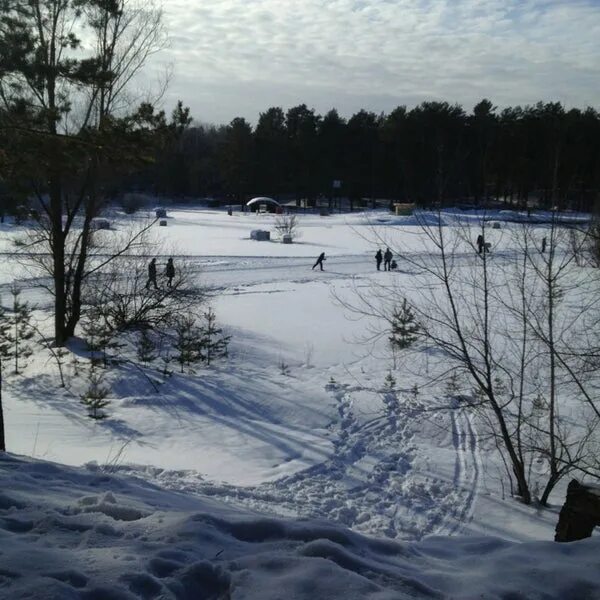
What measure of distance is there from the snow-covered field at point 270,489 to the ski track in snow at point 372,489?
35 mm

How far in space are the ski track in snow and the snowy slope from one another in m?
2.17

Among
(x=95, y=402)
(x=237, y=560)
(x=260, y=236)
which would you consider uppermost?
(x=260, y=236)

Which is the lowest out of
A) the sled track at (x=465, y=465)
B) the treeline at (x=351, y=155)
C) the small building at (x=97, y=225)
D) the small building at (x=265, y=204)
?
the sled track at (x=465, y=465)

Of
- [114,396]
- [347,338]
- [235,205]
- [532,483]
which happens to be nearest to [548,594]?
[532,483]

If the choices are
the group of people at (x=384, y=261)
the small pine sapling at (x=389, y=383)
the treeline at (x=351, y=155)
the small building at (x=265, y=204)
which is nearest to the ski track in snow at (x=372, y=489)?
the small pine sapling at (x=389, y=383)

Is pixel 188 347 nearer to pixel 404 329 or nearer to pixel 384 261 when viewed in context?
pixel 404 329

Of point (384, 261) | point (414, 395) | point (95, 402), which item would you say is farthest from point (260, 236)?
point (95, 402)

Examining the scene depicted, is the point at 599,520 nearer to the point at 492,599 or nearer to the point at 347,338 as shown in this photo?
the point at 492,599

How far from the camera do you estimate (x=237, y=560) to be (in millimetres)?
3428

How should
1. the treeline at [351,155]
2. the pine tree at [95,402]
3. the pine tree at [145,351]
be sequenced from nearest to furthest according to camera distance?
the pine tree at [95,402] → the pine tree at [145,351] → the treeline at [351,155]

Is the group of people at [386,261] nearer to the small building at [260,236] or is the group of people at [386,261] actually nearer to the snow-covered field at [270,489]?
the snow-covered field at [270,489]

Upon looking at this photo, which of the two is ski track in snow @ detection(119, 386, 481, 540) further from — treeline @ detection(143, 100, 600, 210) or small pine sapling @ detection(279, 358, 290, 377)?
treeline @ detection(143, 100, 600, 210)

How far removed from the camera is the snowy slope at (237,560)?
3.08 metres

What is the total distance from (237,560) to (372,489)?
202 inches
